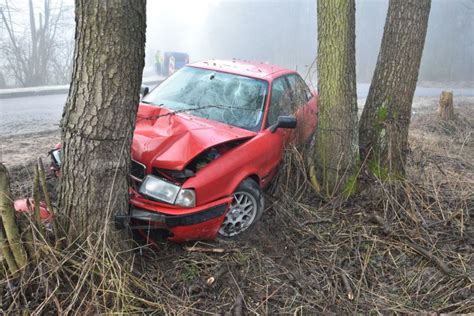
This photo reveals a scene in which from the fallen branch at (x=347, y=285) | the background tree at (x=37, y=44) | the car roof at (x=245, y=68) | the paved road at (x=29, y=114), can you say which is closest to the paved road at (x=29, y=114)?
the paved road at (x=29, y=114)

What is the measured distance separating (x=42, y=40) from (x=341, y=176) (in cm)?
1616

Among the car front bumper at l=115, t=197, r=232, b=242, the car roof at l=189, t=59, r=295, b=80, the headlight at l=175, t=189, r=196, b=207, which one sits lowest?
the car front bumper at l=115, t=197, r=232, b=242

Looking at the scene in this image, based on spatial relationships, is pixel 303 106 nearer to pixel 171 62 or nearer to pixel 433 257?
pixel 433 257

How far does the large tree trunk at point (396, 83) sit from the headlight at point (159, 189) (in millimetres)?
2481

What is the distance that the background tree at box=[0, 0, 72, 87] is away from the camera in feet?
51.1

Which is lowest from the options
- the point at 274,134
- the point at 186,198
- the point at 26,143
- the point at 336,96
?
the point at 26,143

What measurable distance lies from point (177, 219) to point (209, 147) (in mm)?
724

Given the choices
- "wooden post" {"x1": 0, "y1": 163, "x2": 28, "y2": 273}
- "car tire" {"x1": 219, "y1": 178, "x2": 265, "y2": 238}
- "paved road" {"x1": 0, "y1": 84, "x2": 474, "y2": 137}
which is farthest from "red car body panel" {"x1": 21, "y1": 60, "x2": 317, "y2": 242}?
"paved road" {"x1": 0, "y1": 84, "x2": 474, "y2": 137}

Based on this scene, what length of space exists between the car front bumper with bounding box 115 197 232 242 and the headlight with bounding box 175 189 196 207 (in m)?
0.04

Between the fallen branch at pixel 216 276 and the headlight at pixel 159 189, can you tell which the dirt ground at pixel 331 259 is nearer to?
the fallen branch at pixel 216 276

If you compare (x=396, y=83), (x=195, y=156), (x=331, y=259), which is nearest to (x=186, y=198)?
(x=195, y=156)

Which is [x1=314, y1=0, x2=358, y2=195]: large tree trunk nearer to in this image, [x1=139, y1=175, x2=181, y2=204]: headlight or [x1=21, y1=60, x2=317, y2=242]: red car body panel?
[x1=21, y1=60, x2=317, y2=242]: red car body panel

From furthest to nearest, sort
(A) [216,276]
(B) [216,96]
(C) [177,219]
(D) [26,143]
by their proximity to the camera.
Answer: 1. (D) [26,143]
2. (B) [216,96]
3. (C) [177,219]
4. (A) [216,276]

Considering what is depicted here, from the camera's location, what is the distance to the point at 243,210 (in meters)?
3.82
